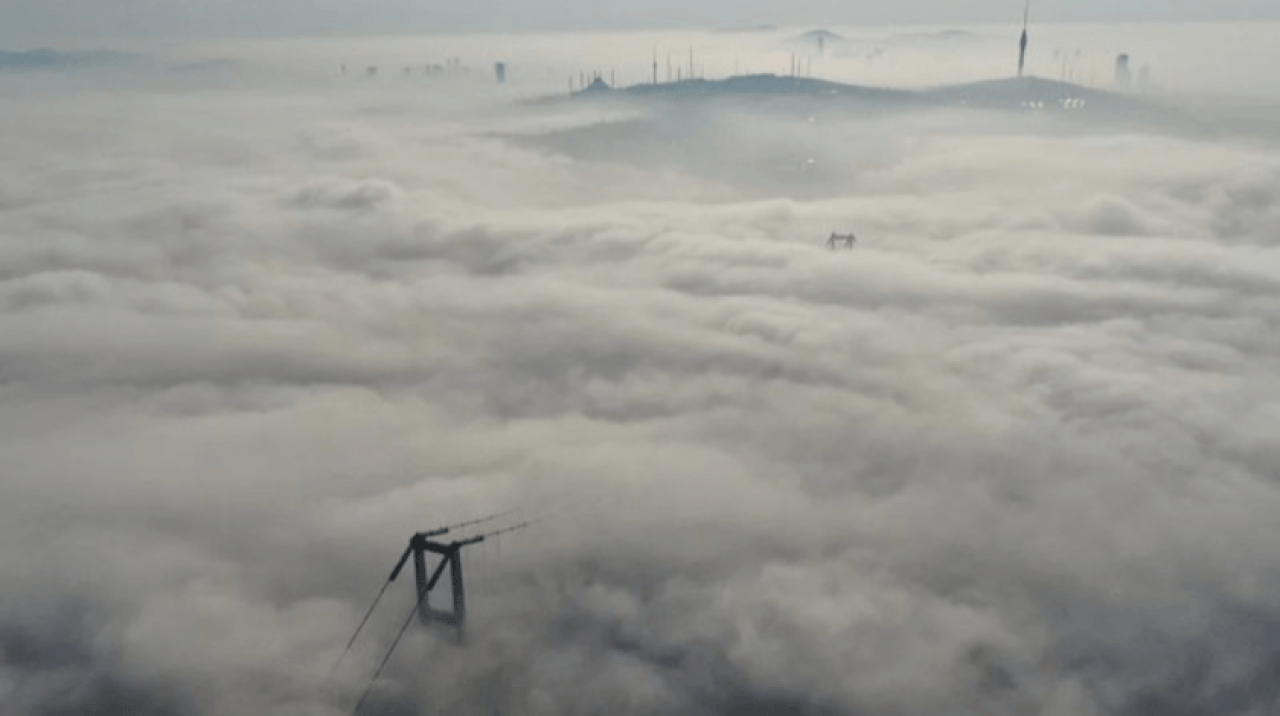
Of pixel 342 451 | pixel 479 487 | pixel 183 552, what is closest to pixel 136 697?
pixel 183 552

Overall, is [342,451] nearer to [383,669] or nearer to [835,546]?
[383,669]

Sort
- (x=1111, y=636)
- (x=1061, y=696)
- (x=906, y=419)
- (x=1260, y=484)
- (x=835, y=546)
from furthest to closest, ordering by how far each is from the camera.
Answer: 1. (x=906, y=419)
2. (x=1260, y=484)
3. (x=835, y=546)
4. (x=1111, y=636)
5. (x=1061, y=696)

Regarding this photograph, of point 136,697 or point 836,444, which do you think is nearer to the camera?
point 136,697

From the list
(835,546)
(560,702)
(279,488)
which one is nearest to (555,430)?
(279,488)

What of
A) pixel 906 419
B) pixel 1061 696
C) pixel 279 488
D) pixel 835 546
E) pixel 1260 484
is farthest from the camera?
pixel 906 419

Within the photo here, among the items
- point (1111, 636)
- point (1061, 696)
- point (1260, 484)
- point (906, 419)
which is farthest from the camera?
point (906, 419)

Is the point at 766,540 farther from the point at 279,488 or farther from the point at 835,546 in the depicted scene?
the point at 279,488

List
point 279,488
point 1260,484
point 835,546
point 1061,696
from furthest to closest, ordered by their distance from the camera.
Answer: point 279,488
point 1260,484
point 835,546
point 1061,696

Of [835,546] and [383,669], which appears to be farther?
[835,546]

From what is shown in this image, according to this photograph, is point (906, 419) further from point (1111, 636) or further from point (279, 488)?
point (279, 488)
